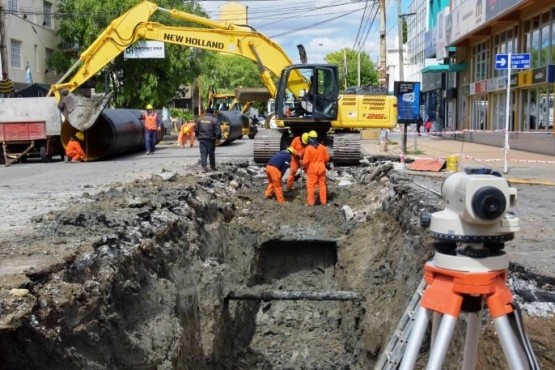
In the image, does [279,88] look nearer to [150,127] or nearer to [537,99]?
[150,127]

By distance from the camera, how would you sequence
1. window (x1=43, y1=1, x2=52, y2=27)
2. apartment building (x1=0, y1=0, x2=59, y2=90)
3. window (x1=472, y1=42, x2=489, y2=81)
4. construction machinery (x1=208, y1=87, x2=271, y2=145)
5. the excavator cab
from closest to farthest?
the excavator cab → construction machinery (x1=208, y1=87, x2=271, y2=145) → window (x1=472, y1=42, x2=489, y2=81) → apartment building (x1=0, y1=0, x2=59, y2=90) → window (x1=43, y1=1, x2=52, y2=27)

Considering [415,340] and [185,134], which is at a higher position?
[185,134]

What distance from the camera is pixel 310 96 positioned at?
16094 millimetres

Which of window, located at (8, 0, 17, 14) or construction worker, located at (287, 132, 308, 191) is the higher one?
window, located at (8, 0, 17, 14)

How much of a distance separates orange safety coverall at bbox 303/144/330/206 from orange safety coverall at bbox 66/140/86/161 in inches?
362

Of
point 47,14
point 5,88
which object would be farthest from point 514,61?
point 47,14

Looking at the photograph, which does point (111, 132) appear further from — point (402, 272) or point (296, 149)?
point (402, 272)

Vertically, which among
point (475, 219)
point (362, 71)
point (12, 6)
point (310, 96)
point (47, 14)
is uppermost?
point (362, 71)

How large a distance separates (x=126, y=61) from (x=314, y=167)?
2356 centimetres

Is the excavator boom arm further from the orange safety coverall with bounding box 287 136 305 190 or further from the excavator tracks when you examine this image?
the orange safety coverall with bounding box 287 136 305 190

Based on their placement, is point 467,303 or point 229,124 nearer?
point 467,303

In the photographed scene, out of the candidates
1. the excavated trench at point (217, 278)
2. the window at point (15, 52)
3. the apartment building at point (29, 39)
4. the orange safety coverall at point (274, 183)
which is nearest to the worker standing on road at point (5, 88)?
the apartment building at point (29, 39)

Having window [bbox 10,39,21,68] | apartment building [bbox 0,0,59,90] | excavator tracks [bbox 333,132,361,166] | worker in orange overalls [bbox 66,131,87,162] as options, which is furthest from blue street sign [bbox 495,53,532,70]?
window [bbox 10,39,21,68]

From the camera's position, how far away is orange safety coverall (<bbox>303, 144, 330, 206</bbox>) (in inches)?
484
